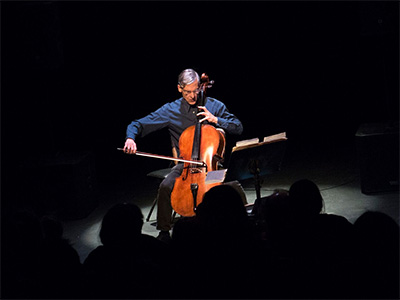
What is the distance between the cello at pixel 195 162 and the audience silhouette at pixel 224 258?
130cm

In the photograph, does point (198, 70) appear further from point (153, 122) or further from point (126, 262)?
point (126, 262)

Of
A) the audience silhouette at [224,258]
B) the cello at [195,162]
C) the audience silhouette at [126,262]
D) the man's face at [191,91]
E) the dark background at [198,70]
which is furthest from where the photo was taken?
the dark background at [198,70]

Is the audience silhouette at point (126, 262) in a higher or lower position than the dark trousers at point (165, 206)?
higher

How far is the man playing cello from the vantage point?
401cm

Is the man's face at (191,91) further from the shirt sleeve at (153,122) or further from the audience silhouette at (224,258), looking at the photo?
the audience silhouette at (224,258)

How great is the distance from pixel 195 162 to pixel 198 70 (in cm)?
225

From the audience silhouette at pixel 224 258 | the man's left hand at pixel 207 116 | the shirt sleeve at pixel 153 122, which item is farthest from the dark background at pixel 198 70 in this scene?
the audience silhouette at pixel 224 258

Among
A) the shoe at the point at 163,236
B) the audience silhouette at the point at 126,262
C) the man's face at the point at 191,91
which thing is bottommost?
the shoe at the point at 163,236

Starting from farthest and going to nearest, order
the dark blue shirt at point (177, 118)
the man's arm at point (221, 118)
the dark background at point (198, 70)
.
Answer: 1. the dark background at point (198, 70)
2. the dark blue shirt at point (177, 118)
3. the man's arm at point (221, 118)

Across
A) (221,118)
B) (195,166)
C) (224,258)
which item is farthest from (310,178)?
(224,258)

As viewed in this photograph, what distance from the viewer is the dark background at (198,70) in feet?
18.5

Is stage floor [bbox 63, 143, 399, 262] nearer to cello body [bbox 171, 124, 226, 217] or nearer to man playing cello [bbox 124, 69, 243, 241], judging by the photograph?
man playing cello [bbox 124, 69, 243, 241]

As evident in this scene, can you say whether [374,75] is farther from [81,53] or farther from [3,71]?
[3,71]

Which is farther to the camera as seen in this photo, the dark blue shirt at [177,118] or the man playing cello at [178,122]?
the dark blue shirt at [177,118]
